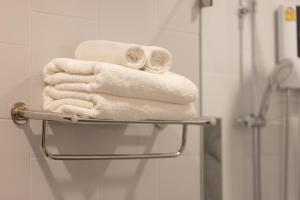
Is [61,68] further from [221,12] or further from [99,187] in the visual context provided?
[221,12]

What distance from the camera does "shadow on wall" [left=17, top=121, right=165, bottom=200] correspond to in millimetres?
1094

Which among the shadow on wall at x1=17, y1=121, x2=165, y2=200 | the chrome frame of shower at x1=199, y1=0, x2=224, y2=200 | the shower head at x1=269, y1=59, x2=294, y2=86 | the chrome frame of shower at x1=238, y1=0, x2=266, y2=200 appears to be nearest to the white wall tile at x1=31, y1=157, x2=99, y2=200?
the shadow on wall at x1=17, y1=121, x2=165, y2=200

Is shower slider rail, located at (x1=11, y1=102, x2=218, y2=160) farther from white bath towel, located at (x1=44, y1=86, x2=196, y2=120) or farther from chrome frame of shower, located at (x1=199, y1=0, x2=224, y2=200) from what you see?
chrome frame of shower, located at (x1=199, y1=0, x2=224, y2=200)

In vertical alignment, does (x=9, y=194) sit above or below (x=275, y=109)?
below

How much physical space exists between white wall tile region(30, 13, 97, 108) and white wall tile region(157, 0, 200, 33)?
→ 27 cm

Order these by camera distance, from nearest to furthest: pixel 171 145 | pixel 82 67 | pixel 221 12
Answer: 1. pixel 82 67
2. pixel 171 145
3. pixel 221 12

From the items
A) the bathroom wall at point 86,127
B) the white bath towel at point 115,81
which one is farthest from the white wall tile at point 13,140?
the white bath towel at point 115,81

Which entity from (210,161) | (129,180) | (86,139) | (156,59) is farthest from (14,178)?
(210,161)

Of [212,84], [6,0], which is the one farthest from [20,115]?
[212,84]

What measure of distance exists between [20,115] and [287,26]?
946 mm

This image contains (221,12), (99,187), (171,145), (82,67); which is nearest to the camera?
(82,67)

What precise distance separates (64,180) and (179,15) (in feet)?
1.98

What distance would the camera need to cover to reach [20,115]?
105cm

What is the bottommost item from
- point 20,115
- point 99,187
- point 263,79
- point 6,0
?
point 99,187
